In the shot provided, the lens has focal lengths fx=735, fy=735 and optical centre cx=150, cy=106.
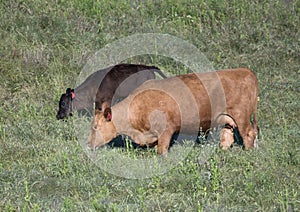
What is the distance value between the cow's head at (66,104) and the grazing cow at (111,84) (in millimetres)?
251

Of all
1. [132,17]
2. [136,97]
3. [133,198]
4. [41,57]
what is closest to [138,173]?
[133,198]

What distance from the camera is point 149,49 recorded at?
516 inches

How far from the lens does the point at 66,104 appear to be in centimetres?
1115

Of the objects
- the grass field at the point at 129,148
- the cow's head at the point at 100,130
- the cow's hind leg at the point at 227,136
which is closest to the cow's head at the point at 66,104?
the grass field at the point at 129,148

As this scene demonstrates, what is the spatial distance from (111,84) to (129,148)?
2.36 meters

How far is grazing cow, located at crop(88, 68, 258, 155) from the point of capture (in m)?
9.34

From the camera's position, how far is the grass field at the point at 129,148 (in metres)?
7.72

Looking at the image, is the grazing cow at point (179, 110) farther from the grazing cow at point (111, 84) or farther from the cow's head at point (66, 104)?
the grazing cow at point (111, 84)

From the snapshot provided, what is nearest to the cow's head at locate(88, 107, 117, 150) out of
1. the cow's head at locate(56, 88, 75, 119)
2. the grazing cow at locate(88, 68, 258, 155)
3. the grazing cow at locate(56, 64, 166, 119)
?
the grazing cow at locate(88, 68, 258, 155)

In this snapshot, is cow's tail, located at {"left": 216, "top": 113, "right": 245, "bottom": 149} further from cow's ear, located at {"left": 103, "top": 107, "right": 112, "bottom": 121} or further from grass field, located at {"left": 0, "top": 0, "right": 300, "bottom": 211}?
cow's ear, located at {"left": 103, "top": 107, "right": 112, "bottom": 121}

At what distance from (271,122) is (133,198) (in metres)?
3.36

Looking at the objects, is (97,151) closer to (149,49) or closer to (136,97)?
(136,97)

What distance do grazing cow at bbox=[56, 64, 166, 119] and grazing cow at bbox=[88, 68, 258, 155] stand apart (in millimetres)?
2010

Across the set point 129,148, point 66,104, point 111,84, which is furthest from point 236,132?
point 66,104
